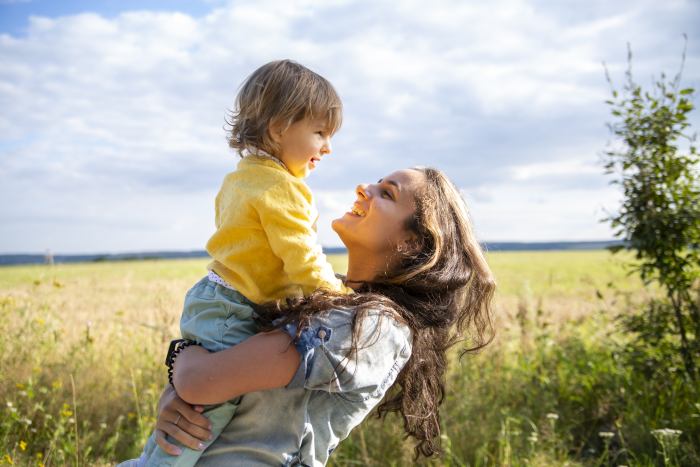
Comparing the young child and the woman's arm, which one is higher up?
the young child

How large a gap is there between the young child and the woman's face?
15 centimetres

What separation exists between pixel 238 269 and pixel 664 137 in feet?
13.0

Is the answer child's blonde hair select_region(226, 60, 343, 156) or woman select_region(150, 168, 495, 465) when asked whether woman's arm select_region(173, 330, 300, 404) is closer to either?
woman select_region(150, 168, 495, 465)

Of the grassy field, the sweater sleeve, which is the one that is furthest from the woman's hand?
the grassy field

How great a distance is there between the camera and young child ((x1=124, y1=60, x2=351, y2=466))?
2.11 metres

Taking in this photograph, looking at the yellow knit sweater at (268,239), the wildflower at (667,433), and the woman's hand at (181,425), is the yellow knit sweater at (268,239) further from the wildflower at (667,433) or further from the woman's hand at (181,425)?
the wildflower at (667,433)

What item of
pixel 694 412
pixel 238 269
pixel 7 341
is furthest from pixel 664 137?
pixel 7 341

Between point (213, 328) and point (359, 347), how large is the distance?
491 mm

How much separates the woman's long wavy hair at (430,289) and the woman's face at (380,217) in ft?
0.12

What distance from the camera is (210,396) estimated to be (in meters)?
1.88

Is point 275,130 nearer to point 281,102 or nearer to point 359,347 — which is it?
point 281,102

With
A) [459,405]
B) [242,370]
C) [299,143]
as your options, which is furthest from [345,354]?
[459,405]

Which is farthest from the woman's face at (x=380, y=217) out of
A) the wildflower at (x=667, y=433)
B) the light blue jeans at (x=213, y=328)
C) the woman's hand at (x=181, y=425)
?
the wildflower at (x=667, y=433)

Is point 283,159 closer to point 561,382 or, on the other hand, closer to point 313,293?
Answer: point 313,293
